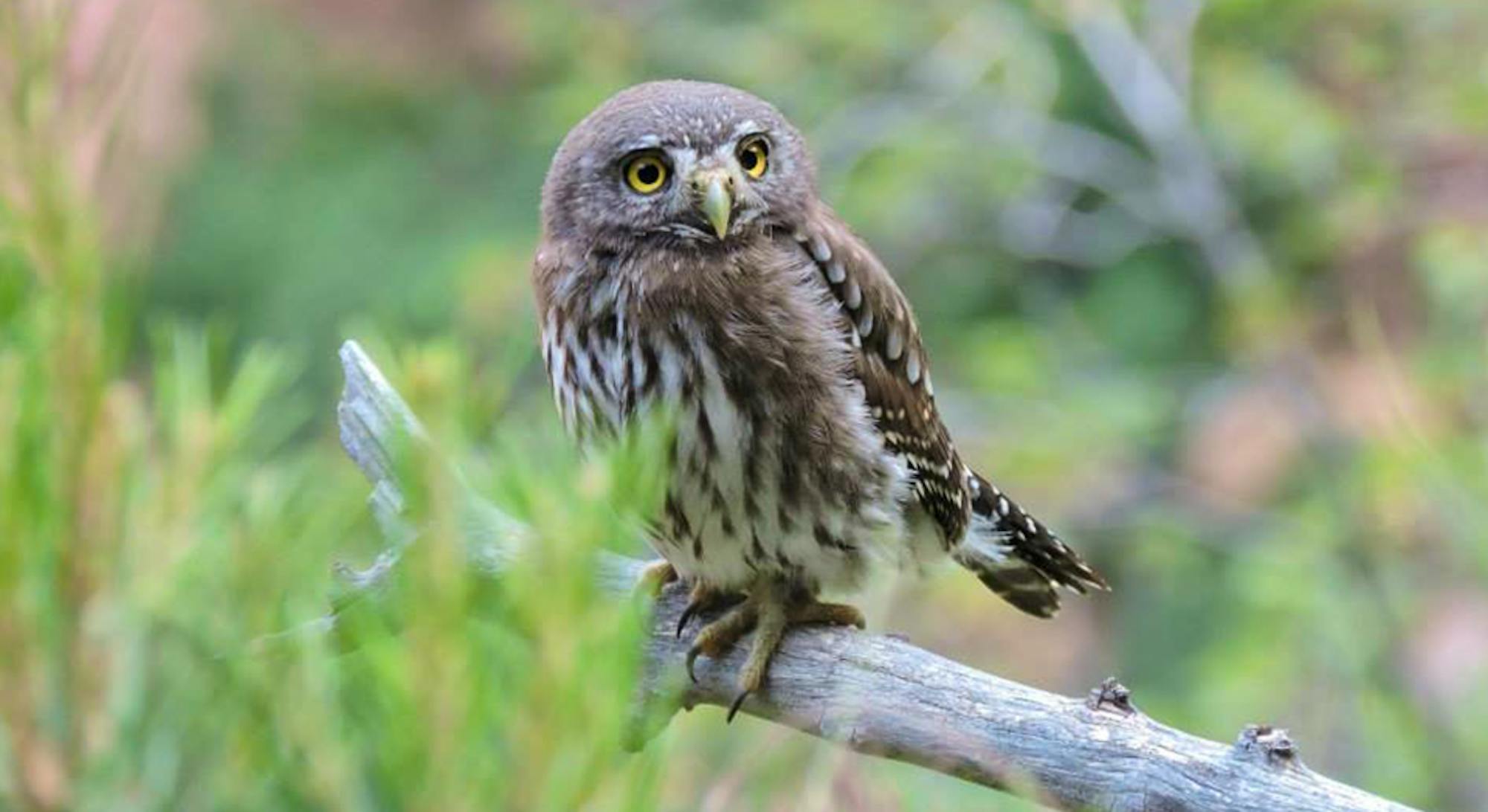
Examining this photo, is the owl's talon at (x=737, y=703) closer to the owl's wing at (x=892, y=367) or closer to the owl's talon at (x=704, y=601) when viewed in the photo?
the owl's talon at (x=704, y=601)

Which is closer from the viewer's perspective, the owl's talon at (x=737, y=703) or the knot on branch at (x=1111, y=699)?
the knot on branch at (x=1111, y=699)

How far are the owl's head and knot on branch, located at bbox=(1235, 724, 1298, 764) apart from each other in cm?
116

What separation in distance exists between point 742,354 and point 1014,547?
30.4 inches

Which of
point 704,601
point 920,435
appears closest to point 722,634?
point 704,601

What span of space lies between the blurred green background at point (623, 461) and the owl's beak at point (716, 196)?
0.32m

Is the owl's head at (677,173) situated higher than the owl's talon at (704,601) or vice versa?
the owl's head at (677,173)

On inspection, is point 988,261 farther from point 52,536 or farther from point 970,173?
point 52,536

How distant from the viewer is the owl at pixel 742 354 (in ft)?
7.82

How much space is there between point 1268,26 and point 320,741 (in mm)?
4946

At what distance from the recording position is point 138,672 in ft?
3.29

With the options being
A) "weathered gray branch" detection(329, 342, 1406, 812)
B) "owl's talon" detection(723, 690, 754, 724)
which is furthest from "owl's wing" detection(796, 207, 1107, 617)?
"weathered gray branch" detection(329, 342, 1406, 812)

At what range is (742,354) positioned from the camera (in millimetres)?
2396

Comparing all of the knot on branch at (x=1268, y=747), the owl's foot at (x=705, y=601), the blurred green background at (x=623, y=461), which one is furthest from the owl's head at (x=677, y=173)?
the knot on branch at (x=1268, y=747)

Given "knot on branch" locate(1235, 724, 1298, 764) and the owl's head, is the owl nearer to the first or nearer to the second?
the owl's head
